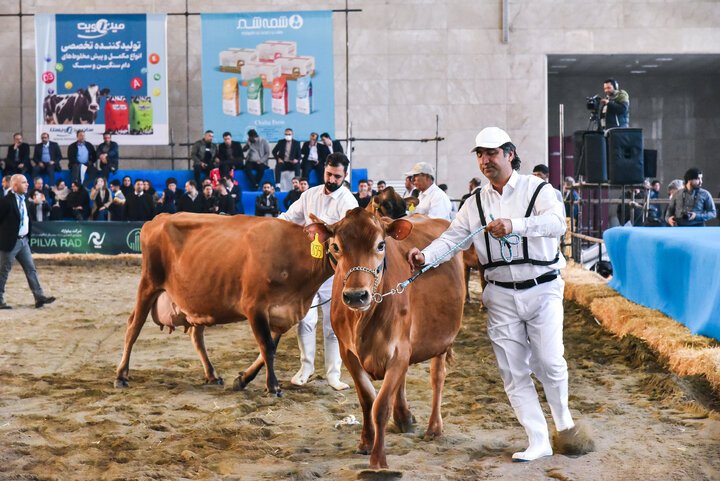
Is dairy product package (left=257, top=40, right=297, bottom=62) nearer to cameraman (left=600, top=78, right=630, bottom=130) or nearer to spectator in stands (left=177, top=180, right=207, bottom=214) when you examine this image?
spectator in stands (left=177, top=180, right=207, bottom=214)

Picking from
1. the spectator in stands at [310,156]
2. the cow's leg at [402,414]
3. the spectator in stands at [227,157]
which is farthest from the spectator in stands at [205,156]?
the cow's leg at [402,414]

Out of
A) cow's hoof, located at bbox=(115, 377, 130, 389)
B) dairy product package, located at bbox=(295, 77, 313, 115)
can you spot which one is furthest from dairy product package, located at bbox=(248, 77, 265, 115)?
cow's hoof, located at bbox=(115, 377, 130, 389)

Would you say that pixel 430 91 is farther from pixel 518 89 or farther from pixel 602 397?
pixel 602 397

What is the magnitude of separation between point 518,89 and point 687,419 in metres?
18.9

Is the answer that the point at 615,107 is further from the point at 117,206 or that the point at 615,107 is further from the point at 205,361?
the point at 117,206

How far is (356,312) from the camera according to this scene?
431 centimetres

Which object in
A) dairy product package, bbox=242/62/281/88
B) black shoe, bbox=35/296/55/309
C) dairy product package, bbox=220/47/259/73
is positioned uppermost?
dairy product package, bbox=220/47/259/73

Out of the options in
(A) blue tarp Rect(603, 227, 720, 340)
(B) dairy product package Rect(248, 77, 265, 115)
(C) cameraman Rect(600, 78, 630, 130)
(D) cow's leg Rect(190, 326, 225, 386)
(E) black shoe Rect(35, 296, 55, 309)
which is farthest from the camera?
(B) dairy product package Rect(248, 77, 265, 115)

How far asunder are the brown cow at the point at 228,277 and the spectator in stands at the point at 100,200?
1181 cm

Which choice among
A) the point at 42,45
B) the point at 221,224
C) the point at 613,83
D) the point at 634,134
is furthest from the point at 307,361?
the point at 42,45

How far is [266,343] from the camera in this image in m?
5.90

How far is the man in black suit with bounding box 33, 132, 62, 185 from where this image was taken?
19.2 meters

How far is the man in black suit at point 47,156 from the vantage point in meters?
19.2

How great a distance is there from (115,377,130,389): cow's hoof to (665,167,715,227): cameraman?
8.26 meters
